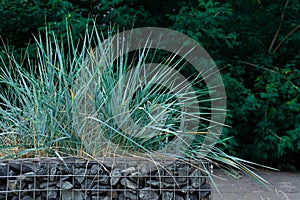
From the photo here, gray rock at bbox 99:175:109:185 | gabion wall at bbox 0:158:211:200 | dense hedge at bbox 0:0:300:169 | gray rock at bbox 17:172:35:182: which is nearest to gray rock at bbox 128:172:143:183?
gabion wall at bbox 0:158:211:200

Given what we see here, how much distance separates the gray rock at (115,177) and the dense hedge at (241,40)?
116 inches

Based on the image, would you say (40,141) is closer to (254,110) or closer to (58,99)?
(58,99)

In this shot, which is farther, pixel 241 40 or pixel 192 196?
pixel 241 40

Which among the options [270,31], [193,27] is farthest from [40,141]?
[270,31]

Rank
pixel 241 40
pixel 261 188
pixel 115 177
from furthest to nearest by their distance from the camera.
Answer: pixel 241 40 → pixel 261 188 → pixel 115 177

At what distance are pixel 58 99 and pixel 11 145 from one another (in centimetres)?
35

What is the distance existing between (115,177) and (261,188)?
7.67ft

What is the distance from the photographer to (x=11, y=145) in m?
2.31

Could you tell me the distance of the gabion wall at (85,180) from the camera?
6.85ft

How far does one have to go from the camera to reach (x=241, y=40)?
5.49 meters

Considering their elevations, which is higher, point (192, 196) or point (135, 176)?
point (135, 176)

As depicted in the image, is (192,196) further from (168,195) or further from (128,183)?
(128,183)

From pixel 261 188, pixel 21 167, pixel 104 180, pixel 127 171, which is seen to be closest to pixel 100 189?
pixel 104 180

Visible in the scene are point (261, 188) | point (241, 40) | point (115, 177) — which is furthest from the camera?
point (241, 40)
